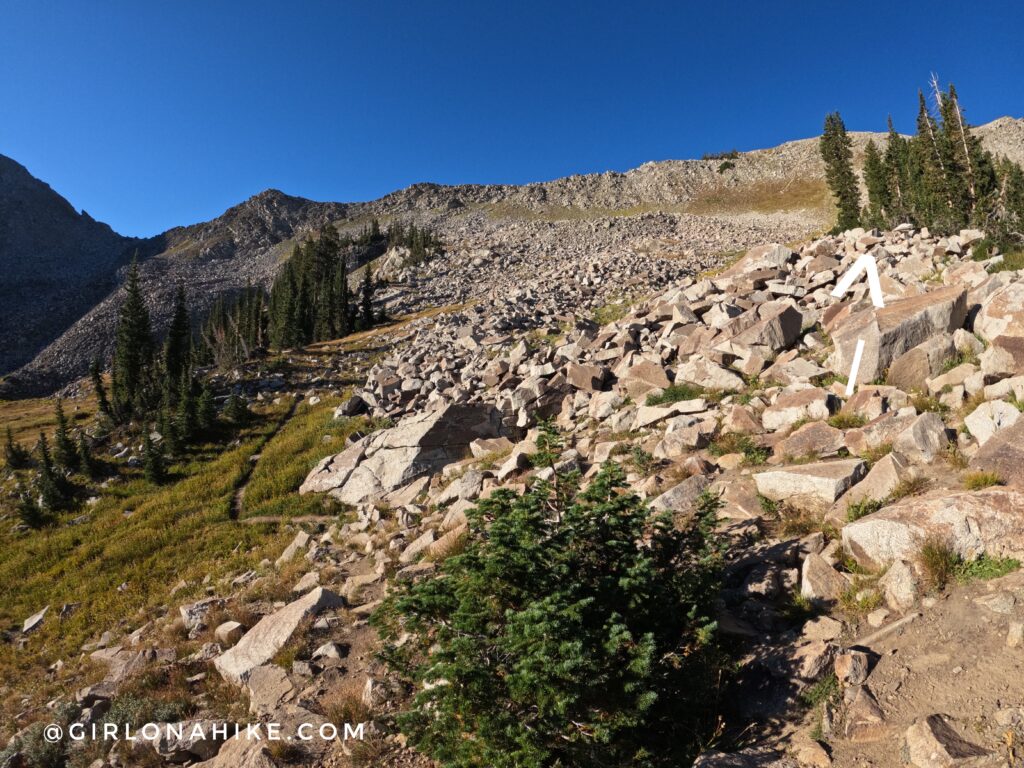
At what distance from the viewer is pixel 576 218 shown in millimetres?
109062

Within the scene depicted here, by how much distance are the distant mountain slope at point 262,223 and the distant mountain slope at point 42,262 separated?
1.35 ft

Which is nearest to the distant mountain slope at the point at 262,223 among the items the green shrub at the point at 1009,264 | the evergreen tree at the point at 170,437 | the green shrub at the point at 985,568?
the green shrub at the point at 1009,264

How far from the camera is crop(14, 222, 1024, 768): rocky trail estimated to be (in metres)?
4.88

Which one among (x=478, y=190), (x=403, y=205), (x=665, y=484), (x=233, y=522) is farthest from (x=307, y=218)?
(x=665, y=484)

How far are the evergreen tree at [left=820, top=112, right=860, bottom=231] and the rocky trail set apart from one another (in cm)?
3921

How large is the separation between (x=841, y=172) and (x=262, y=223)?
158 meters

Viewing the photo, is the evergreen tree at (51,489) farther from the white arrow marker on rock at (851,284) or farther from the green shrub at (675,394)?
the white arrow marker on rock at (851,284)

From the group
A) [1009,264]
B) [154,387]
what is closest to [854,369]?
[1009,264]

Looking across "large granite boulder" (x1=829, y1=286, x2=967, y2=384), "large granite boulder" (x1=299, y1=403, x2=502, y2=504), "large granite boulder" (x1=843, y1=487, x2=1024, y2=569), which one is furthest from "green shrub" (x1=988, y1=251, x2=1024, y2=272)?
"large granite boulder" (x1=299, y1=403, x2=502, y2=504)

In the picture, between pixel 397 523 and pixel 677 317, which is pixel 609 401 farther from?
pixel 397 523

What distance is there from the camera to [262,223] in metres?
160

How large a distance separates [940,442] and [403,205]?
150 m

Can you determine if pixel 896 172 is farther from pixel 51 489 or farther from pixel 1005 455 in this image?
pixel 51 489

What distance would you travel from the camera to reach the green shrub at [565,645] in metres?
4.36
